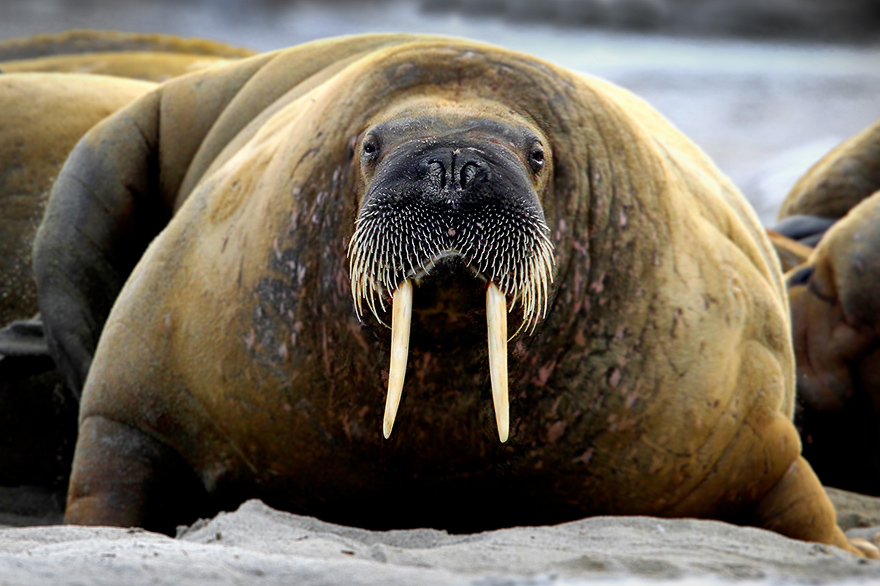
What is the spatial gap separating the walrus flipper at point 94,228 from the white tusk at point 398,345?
241cm

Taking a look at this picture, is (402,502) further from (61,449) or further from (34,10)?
(34,10)

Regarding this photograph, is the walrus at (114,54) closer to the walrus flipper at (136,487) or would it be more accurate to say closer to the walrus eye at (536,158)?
the walrus flipper at (136,487)

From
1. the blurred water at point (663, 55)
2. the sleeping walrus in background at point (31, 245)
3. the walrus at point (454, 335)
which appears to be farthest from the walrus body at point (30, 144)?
the blurred water at point (663, 55)

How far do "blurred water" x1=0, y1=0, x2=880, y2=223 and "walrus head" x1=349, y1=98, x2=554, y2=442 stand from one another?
12198mm

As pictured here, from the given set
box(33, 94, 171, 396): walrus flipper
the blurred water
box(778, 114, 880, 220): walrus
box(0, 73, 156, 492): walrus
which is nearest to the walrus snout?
box(33, 94, 171, 396): walrus flipper

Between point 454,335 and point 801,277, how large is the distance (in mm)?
2920

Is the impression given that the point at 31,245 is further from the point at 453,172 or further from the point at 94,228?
the point at 453,172

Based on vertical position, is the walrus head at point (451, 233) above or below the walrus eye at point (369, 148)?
below

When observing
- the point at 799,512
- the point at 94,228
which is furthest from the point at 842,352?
the point at 94,228

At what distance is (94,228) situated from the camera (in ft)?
17.6

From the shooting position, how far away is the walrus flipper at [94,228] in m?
5.03

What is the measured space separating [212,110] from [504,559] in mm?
3953

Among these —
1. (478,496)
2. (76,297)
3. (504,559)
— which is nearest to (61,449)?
(76,297)

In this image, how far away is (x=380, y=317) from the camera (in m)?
3.19
